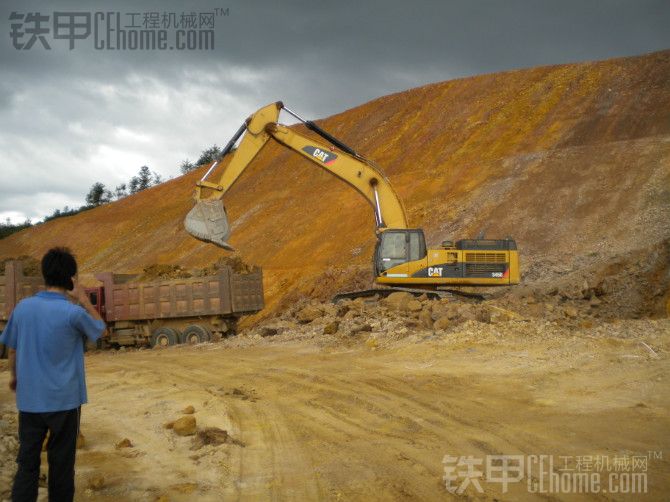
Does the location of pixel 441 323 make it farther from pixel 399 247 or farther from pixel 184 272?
pixel 184 272

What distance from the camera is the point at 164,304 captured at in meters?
16.4

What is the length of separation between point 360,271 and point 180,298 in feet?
33.1

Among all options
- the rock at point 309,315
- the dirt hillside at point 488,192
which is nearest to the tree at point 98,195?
the dirt hillside at point 488,192

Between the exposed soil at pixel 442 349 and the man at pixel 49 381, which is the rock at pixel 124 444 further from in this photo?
the man at pixel 49 381

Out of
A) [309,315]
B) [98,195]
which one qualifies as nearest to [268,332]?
[309,315]

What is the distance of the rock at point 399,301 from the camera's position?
15.5 metres

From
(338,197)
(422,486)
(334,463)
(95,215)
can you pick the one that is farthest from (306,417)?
(95,215)

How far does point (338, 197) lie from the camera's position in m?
36.0

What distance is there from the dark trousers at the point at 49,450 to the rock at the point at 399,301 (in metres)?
11.6

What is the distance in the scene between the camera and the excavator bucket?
15.4 m

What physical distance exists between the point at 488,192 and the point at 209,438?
2539 cm

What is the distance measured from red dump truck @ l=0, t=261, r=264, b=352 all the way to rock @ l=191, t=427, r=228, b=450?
9.48 meters

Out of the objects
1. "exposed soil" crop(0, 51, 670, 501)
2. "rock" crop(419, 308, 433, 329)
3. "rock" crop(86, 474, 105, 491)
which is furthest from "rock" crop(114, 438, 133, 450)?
"rock" crop(419, 308, 433, 329)

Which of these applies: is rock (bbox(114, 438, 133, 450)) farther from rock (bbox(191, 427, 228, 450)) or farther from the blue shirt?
the blue shirt
